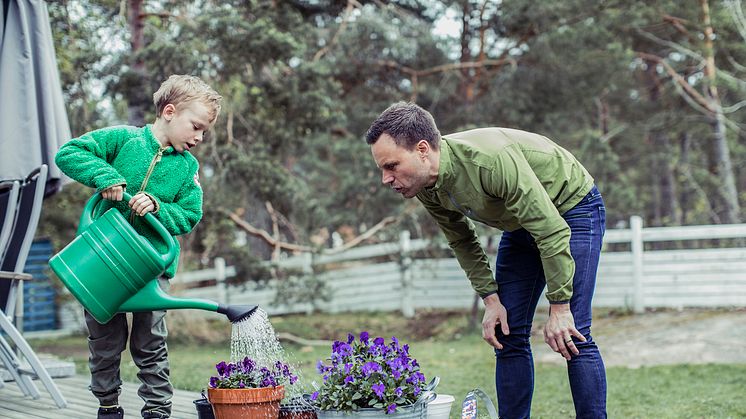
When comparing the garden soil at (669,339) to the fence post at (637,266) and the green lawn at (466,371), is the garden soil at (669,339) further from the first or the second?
the green lawn at (466,371)

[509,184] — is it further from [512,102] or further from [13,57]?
[512,102]

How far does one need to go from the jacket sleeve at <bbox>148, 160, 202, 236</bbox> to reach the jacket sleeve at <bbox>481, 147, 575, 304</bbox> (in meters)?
0.97

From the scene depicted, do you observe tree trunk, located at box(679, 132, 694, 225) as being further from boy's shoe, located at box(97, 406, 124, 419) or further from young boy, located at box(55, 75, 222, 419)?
boy's shoe, located at box(97, 406, 124, 419)

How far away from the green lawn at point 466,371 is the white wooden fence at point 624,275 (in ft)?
1.35

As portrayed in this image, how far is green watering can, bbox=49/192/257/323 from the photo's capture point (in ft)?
7.49

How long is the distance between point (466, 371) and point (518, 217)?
3933 mm

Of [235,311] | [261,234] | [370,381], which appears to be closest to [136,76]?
[261,234]

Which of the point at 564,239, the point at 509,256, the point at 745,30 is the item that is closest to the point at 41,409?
the point at 509,256

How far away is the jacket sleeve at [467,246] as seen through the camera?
2.57m

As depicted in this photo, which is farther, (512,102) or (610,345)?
(512,102)

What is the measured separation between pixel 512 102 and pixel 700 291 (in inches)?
119

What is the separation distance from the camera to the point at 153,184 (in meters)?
2.59

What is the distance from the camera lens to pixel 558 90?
1031cm

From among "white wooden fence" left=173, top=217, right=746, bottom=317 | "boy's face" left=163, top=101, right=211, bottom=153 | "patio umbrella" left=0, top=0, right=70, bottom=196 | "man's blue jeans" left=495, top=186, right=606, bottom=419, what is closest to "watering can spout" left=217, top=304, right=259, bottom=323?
"boy's face" left=163, top=101, right=211, bottom=153
